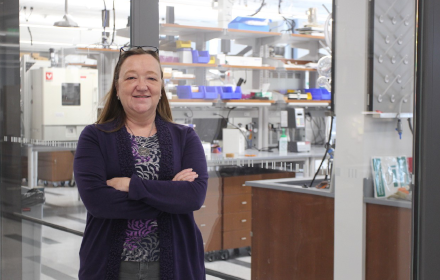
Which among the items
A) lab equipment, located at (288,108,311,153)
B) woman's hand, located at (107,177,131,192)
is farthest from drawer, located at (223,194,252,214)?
woman's hand, located at (107,177,131,192)

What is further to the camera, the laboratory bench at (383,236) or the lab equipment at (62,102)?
the lab equipment at (62,102)

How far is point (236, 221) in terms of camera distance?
3855 mm

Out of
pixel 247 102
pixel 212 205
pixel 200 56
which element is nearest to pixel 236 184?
pixel 212 205

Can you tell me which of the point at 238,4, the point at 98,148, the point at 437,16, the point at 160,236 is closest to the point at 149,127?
the point at 98,148

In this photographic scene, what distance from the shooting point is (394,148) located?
7.89 ft

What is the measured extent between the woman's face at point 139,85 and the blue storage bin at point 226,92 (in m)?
2.60

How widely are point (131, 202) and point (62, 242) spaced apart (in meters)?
1.85

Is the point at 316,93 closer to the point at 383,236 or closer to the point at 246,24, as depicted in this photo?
the point at 246,24

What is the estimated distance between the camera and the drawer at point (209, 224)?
378 centimetres

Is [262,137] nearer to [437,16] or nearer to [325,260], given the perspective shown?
Answer: [325,260]

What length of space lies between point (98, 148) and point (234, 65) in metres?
2.92

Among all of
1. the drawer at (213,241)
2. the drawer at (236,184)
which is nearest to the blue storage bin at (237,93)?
the drawer at (236,184)

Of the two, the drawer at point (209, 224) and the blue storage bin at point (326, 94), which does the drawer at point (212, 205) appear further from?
the blue storage bin at point (326, 94)

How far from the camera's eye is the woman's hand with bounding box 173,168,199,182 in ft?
4.99
